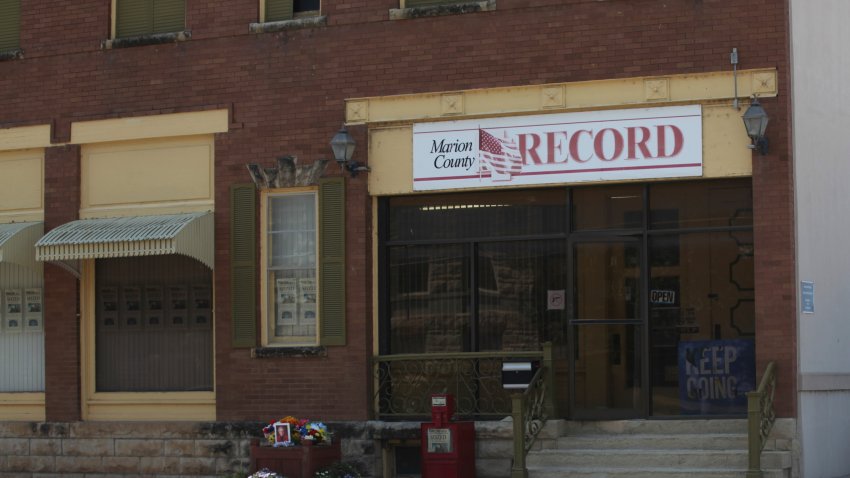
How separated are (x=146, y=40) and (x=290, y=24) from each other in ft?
6.89

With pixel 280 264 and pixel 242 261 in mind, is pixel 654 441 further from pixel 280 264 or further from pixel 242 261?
pixel 242 261

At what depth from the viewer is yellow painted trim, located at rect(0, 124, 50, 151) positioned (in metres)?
17.9

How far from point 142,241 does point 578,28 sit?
230 inches

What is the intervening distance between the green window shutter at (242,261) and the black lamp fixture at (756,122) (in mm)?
6157

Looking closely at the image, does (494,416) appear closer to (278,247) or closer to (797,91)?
(278,247)

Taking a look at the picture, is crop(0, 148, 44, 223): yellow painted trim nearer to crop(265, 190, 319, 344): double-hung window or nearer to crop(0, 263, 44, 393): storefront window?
crop(0, 263, 44, 393): storefront window

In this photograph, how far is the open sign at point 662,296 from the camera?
15.2 metres

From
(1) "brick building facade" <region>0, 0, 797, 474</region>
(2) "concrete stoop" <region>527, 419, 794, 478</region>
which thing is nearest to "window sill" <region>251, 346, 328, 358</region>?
(1) "brick building facade" <region>0, 0, 797, 474</region>

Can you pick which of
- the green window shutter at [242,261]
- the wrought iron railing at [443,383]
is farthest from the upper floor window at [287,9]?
the wrought iron railing at [443,383]

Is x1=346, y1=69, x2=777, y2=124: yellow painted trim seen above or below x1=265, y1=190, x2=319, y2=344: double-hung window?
above

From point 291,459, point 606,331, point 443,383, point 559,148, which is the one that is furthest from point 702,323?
point 291,459

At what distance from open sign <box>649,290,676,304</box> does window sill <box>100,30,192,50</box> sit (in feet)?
22.4

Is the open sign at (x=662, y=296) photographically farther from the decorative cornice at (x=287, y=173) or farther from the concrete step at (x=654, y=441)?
the decorative cornice at (x=287, y=173)

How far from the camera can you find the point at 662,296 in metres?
15.2
